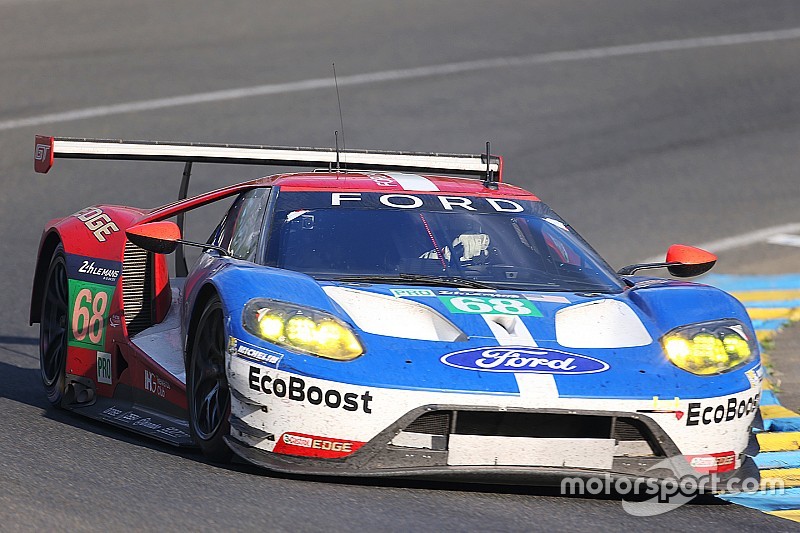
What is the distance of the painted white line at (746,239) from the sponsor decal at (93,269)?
586 centimetres

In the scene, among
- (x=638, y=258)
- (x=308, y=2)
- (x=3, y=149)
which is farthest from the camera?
(x=308, y=2)

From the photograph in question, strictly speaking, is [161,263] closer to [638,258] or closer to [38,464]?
[38,464]

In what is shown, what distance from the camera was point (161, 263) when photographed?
6613 mm

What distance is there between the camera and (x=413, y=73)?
55.2 feet

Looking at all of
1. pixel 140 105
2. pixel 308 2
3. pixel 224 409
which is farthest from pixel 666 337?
pixel 308 2

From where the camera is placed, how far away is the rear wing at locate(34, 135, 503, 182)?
689cm

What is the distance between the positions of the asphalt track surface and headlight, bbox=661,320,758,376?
1.68ft

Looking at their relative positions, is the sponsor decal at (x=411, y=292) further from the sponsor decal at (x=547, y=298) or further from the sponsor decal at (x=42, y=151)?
the sponsor decal at (x=42, y=151)

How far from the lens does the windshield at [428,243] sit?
5.57 meters

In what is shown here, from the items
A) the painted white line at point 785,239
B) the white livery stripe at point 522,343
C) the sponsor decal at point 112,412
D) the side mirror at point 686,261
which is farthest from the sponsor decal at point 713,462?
the painted white line at point 785,239

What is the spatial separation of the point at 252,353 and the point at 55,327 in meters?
2.52

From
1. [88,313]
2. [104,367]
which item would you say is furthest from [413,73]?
[104,367]

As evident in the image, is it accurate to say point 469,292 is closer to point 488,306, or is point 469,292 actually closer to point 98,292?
point 488,306

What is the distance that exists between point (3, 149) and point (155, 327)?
25.4 feet
